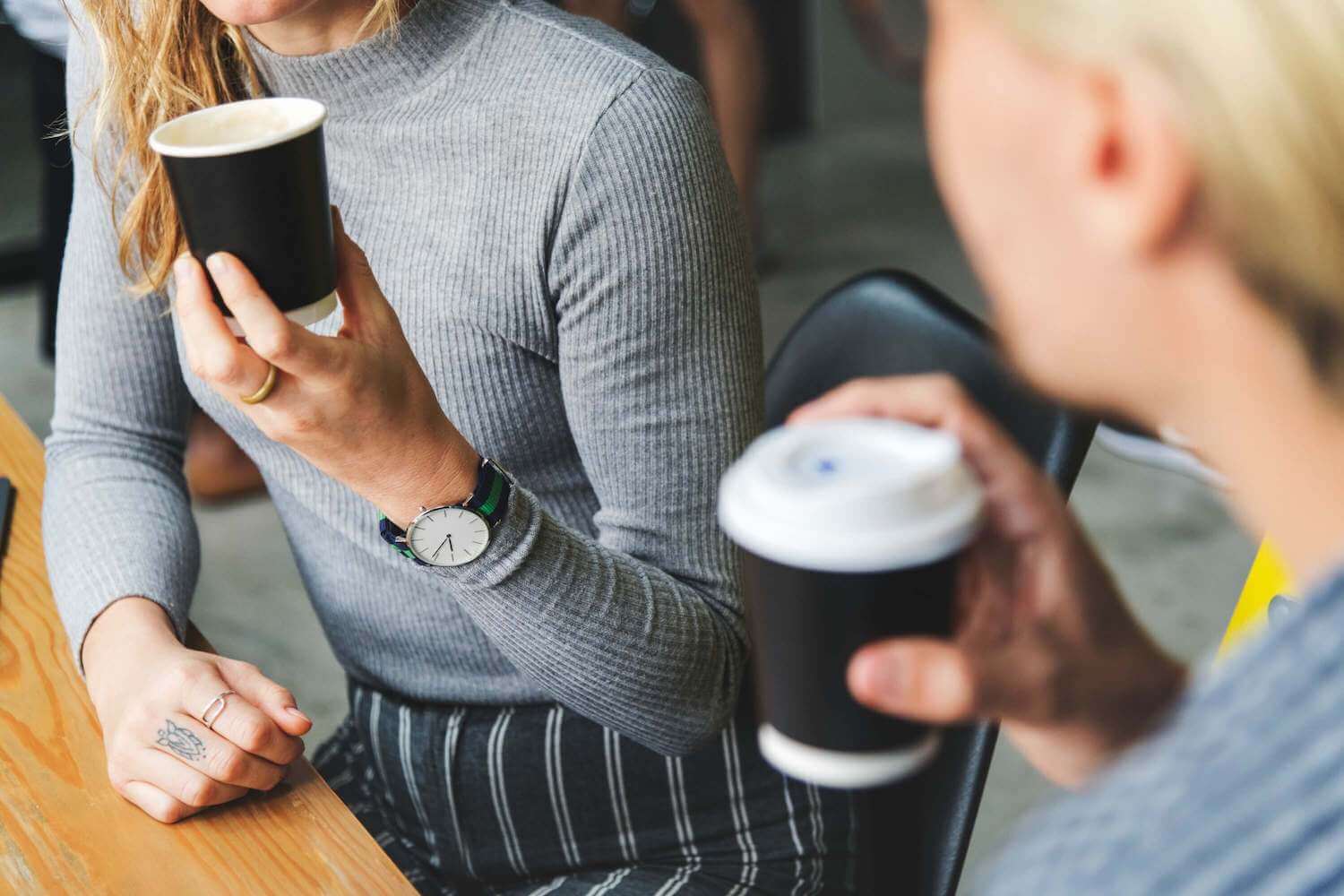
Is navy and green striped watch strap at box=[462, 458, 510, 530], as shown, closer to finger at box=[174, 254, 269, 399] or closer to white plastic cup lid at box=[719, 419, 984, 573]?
finger at box=[174, 254, 269, 399]

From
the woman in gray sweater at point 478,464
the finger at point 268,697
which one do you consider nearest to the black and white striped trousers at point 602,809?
the woman in gray sweater at point 478,464

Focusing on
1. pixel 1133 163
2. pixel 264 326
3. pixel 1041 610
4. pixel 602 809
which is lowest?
pixel 602 809

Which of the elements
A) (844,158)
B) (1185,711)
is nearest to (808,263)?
(844,158)

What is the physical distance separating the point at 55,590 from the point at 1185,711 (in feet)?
3.01

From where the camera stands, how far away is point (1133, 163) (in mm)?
470

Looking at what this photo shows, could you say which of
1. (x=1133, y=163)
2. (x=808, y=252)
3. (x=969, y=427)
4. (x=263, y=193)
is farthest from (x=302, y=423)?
(x=808, y=252)

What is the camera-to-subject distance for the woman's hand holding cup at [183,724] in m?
0.87

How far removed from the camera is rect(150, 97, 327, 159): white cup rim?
730 mm

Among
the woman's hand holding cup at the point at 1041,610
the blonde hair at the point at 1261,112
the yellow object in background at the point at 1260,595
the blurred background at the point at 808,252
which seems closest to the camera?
the blonde hair at the point at 1261,112

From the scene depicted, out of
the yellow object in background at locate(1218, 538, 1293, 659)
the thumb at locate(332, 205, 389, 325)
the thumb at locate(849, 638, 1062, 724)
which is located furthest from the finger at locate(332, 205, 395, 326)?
the yellow object in background at locate(1218, 538, 1293, 659)

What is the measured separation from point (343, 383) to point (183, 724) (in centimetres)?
29

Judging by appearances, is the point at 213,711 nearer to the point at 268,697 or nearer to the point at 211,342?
the point at 268,697

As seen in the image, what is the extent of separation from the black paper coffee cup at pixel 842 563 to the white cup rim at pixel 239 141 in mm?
340

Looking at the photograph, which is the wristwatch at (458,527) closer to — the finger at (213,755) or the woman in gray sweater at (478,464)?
the woman in gray sweater at (478,464)
